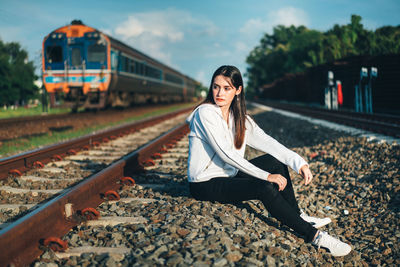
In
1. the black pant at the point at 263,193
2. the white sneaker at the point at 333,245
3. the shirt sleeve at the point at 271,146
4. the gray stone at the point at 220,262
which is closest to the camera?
the gray stone at the point at 220,262

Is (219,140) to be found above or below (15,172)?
above

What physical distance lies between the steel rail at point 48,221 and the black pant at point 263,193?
925 mm

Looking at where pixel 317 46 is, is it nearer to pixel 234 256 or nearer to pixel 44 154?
pixel 44 154

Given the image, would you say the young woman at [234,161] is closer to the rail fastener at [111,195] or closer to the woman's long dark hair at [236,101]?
the woman's long dark hair at [236,101]

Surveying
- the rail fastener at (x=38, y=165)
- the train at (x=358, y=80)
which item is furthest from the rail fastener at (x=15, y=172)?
the train at (x=358, y=80)

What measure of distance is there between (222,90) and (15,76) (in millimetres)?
58953

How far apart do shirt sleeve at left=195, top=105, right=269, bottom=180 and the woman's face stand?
5.0 inches

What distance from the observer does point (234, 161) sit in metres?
2.81

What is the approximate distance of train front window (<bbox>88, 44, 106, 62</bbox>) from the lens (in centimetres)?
1374

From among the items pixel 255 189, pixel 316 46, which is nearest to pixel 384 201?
pixel 255 189

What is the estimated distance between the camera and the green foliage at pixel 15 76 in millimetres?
51594

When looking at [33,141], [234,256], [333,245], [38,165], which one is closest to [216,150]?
[234,256]

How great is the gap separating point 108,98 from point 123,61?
1.87 meters

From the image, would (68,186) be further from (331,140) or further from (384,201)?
(331,140)
